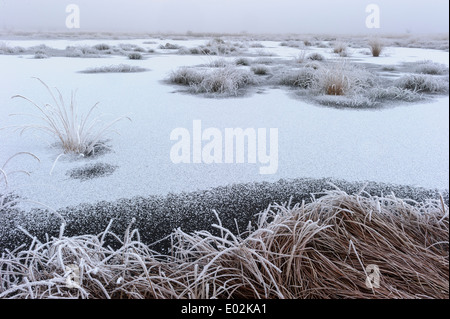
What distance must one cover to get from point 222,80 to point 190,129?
11.4 inches

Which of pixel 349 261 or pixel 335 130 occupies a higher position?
pixel 335 130

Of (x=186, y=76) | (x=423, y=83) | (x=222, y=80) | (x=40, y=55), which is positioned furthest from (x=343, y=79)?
(x=40, y=55)

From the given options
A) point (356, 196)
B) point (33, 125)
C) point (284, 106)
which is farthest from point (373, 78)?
point (33, 125)

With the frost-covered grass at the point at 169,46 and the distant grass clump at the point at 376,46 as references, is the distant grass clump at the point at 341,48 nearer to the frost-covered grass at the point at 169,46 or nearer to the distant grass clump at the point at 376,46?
the distant grass clump at the point at 376,46

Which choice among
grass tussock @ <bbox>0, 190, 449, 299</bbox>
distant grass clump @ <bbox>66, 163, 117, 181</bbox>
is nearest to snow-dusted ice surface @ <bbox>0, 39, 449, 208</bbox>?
distant grass clump @ <bbox>66, 163, 117, 181</bbox>

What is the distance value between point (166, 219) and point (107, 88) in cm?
44

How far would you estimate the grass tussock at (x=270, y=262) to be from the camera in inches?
28.7

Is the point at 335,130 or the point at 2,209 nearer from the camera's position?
the point at 2,209

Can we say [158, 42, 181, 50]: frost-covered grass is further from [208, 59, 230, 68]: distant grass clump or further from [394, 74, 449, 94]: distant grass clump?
[394, 74, 449, 94]: distant grass clump

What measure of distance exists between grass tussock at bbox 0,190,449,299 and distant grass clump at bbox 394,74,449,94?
399mm

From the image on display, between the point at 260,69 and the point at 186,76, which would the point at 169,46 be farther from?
the point at 260,69

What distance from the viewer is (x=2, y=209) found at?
32.4 inches
